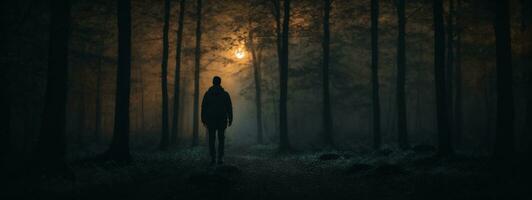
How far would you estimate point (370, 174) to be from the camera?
32.1 ft

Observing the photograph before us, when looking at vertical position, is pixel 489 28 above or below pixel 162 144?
above

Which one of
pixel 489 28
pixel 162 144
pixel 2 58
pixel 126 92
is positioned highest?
pixel 489 28

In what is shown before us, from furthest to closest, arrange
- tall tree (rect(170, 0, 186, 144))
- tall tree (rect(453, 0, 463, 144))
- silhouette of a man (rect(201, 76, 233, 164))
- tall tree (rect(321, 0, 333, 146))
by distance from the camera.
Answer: tall tree (rect(170, 0, 186, 144))
tall tree (rect(453, 0, 463, 144))
tall tree (rect(321, 0, 333, 146))
silhouette of a man (rect(201, 76, 233, 164))

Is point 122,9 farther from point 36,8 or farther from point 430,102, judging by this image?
point 430,102

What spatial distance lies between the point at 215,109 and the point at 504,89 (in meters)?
9.20

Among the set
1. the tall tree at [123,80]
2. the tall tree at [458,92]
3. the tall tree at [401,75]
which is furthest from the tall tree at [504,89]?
the tall tree at [123,80]

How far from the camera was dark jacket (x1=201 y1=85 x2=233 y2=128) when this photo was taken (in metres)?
11.9

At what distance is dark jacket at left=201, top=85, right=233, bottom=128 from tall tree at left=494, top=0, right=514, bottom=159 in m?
8.58

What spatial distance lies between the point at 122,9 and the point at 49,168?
20.8 ft

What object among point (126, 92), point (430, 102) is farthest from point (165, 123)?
point (430, 102)

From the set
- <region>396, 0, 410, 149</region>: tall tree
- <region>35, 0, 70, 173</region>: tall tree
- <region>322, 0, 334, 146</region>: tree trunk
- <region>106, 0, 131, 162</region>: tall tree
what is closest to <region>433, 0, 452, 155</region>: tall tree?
<region>396, 0, 410, 149</region>: tall tree

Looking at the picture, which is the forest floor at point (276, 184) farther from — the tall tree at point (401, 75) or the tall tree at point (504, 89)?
the tall tree at point (401, 75)

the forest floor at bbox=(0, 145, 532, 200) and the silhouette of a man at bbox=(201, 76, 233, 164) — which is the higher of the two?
the silhouette of a man at bbox=(201, 76, 233, 164)

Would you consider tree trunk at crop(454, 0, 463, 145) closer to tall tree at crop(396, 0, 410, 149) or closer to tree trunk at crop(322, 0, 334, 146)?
tall tree at crop(396, 0, 410, 149)
